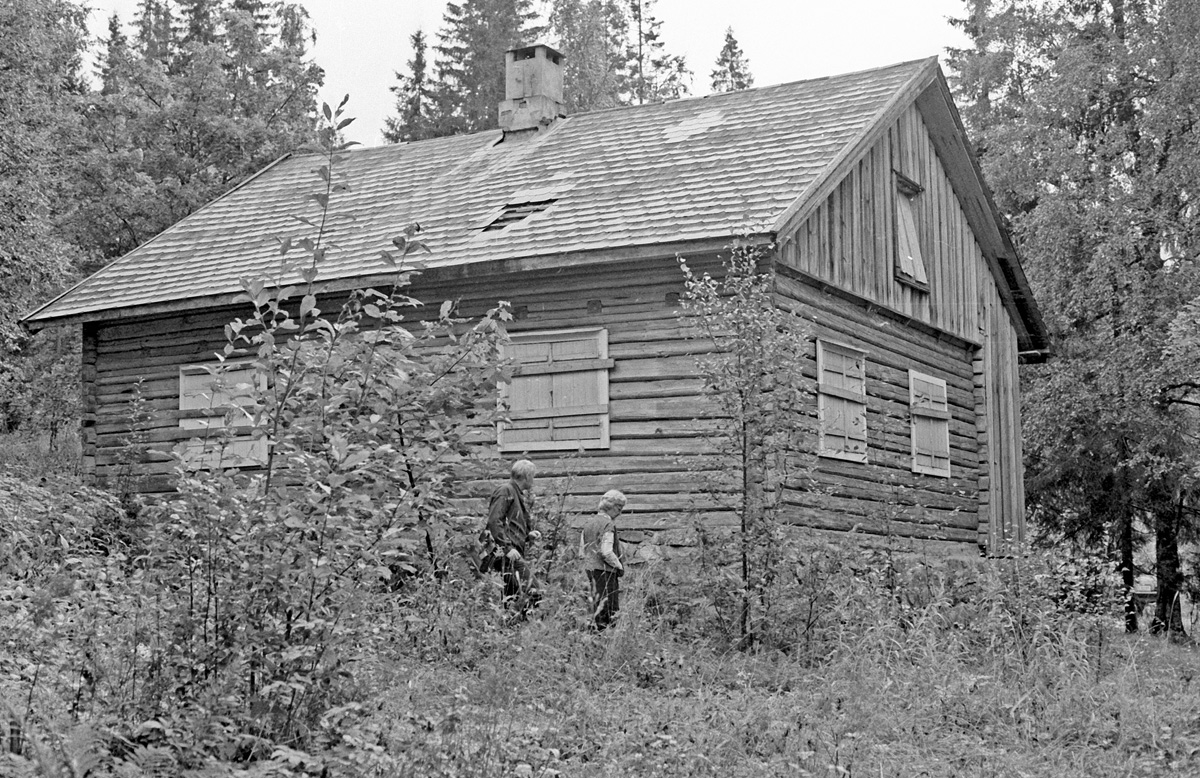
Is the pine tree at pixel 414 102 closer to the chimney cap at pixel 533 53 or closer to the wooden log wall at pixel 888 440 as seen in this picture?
the chimney cap at pixel 533 53

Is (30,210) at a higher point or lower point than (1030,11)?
lower

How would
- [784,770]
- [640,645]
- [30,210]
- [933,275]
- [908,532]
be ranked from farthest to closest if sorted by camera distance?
[30,210], [933,275], [908,532], [640,645], [784,770]

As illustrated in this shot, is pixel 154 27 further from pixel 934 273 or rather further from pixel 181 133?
pixel 934 273

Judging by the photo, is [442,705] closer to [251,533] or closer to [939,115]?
[251,533]

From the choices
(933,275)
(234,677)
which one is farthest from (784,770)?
(933,275)

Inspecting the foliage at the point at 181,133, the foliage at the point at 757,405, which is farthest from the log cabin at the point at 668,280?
the foliage at the point at 181,133

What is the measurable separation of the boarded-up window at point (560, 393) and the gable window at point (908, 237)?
15.5ft

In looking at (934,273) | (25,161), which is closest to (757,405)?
(934,273)

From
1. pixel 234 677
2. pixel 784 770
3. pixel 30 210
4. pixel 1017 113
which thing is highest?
pixel 1017 113

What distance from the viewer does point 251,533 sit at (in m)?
6.14

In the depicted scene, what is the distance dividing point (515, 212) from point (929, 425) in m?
6.16

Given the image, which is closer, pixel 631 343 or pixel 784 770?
pixel 784 770

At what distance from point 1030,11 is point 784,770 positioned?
863 inches

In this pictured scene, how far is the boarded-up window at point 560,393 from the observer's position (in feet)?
48.9
